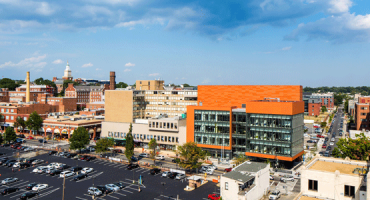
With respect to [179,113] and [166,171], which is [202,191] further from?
[179,113]

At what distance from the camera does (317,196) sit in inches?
1380

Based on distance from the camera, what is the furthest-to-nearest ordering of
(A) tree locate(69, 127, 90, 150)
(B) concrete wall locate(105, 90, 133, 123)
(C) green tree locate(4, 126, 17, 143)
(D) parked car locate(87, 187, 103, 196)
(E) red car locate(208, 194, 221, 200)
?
(B) concrete wall locate(105, 90, 133, 123)
(C) green tree locate(4, 126, 17, 143)
(A) tree locate(69, 127, 90, 150)
(D) parked car locate(87, 187, 103, 196)
(E) red car locate(208, 194, 221, 200)

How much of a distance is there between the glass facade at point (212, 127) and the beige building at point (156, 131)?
667 centimetres

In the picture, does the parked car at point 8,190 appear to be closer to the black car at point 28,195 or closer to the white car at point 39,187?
the white car at point 39,187

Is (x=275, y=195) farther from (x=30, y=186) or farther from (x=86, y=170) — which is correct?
(x=30, y=186)

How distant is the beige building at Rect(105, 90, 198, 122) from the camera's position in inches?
4481

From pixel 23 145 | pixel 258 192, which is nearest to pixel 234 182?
pixel 258 192

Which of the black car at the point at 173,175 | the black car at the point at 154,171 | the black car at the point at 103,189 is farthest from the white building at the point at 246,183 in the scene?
the black car at the point at 103,189

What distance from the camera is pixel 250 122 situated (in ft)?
256

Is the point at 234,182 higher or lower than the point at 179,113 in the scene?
lower

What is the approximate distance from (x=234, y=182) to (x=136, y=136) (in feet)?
194

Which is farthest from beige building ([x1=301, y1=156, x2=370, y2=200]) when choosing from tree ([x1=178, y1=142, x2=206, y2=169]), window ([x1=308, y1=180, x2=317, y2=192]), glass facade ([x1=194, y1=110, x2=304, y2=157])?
tree ([x1=178, y1=142, x2=206, y2=169])

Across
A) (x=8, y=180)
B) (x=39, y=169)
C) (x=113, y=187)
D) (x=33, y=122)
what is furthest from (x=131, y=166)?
(x=33, y=122)

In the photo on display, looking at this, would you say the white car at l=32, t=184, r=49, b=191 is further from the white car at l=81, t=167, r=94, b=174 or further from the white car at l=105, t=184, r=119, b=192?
the white car at l=105, t=184, r=119, b=192
